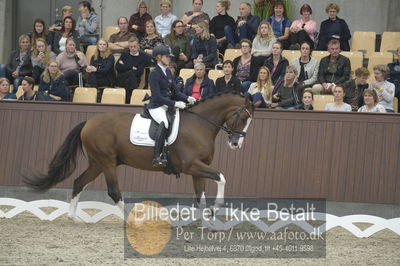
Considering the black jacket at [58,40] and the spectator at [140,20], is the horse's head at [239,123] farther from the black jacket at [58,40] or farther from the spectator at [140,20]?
the black jacket at [58,40]

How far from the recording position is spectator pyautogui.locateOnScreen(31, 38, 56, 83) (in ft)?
47.6

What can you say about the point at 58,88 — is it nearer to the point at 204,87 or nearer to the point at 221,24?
the point at 204,87

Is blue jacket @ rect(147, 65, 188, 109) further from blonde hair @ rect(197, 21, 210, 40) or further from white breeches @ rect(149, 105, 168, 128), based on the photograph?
blonde hair @ rect(197, 21, 210, 40)

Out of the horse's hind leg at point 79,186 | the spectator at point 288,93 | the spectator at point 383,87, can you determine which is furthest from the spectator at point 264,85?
the horse's hind leg at point 79,186

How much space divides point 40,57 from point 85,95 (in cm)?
175

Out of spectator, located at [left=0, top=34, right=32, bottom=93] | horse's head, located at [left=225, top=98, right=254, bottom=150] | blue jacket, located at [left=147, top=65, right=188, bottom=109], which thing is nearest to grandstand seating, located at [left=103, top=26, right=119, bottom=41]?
spectator, located at [left=0, top=34, right=32, bottom=93]

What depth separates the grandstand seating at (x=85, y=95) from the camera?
43.7 ft

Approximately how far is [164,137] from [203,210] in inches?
40.4

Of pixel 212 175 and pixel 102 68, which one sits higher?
pixel 102 68

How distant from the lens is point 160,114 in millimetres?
10062

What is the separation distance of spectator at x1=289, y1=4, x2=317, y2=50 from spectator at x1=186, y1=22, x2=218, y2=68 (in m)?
1.50

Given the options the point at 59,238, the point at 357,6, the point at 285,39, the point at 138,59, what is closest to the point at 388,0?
the point at 357,6

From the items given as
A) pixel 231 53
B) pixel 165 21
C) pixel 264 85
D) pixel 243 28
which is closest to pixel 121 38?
pixel 165 21

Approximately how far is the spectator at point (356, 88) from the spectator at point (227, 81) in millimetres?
1727
